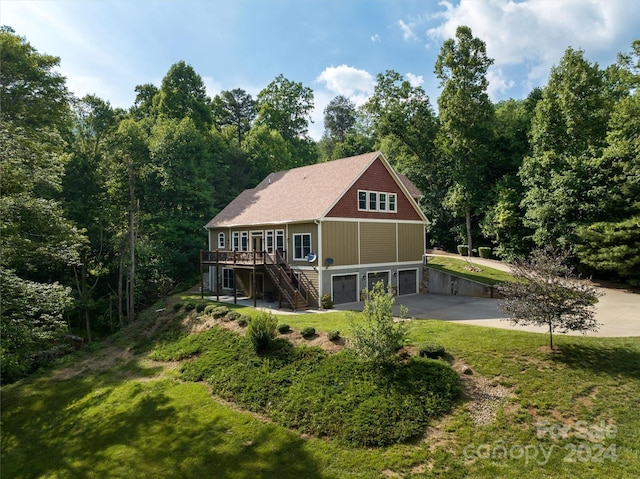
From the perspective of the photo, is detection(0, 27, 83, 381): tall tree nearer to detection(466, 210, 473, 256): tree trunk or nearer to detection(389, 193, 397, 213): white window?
detection(389, 193, 397, 213): white window

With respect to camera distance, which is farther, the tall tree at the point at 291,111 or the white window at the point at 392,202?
the tall tree at the point at 291,111

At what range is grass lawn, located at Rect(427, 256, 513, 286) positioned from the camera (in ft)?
85.7

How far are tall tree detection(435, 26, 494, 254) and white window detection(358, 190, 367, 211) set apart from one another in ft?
51.5

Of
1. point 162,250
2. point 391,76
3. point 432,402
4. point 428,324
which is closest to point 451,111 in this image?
point 391,76

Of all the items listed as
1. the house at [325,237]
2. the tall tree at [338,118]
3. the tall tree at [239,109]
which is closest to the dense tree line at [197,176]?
the house at [325,237]

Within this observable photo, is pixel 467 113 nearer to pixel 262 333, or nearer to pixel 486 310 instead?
pixel 486 310

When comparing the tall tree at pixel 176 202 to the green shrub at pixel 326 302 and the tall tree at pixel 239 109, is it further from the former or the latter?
the tall tree at pixel 239 109

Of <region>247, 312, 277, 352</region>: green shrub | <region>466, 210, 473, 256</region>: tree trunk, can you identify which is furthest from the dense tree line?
<region>247, 312, 277, 352</region>: green shrub

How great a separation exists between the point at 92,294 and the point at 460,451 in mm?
29407

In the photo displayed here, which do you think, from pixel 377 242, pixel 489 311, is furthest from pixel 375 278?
pixel 489 311

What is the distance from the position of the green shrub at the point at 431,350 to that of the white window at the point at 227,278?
18.2m

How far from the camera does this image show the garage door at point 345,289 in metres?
22.4

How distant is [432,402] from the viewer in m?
10.6

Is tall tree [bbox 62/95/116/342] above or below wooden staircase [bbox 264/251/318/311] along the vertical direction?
above
